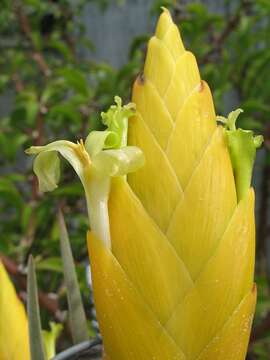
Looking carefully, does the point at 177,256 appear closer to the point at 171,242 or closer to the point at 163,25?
the point at 171,242

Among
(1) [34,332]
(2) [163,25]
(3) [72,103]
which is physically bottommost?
(3) [72,103]

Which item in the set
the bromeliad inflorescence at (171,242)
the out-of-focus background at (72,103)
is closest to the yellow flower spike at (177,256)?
the bromeliad inflorescence at (171,242)

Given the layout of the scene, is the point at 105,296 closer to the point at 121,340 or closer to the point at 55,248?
the point at 121,340

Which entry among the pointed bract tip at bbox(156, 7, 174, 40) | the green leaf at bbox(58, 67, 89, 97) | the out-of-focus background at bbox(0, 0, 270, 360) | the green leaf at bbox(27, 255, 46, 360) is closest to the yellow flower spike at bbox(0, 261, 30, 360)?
the green leaf at bbox(27, 255, 46, 360)

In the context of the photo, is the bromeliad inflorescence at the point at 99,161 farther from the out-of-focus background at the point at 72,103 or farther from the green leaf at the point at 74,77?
Result: the green leaf at the point at 74,77

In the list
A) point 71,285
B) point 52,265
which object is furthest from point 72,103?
point 71,285

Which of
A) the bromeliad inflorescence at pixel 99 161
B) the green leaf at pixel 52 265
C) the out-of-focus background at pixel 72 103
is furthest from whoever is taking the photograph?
the out-of-focus background at pixel 72 103
